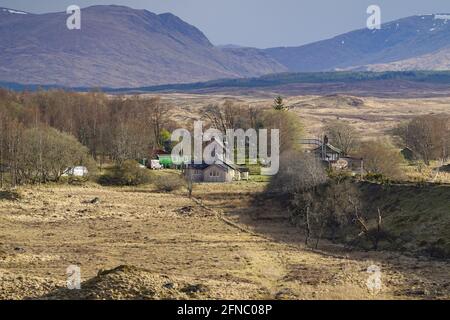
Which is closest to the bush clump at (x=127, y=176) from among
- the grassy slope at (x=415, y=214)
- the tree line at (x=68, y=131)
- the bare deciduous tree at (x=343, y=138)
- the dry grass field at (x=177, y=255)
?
the tree line at (x=68, y=131)

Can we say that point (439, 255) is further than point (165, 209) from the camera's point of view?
No

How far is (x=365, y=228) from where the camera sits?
4169 centimetres

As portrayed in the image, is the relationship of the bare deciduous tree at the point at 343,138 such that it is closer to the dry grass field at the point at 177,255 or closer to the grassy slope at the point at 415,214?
the dry grass field at the point at 177,255

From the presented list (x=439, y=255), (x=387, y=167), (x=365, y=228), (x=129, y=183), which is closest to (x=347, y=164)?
(x=387, y=167)

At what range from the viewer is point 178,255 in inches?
1441

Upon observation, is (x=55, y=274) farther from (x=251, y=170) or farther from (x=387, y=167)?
(x=251, y=170)

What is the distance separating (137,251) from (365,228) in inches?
514

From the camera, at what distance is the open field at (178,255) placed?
1090 inches

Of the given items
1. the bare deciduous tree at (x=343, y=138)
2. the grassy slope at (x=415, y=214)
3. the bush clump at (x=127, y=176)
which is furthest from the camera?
the bare deciduous tree at (x=343, y=138)

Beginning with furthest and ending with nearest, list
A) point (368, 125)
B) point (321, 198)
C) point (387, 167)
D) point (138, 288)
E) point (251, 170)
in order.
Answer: point (368, 125) < point (251, 170) < point (387, 167) < point (321, 198) < point (138, 288)

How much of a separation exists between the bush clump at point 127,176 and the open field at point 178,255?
9.29 metres

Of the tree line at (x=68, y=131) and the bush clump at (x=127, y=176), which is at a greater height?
the tree line at (x=68, y=131)

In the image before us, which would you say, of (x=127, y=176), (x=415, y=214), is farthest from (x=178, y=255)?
(x=127, y=176)

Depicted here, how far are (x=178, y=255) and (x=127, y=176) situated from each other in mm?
33833
